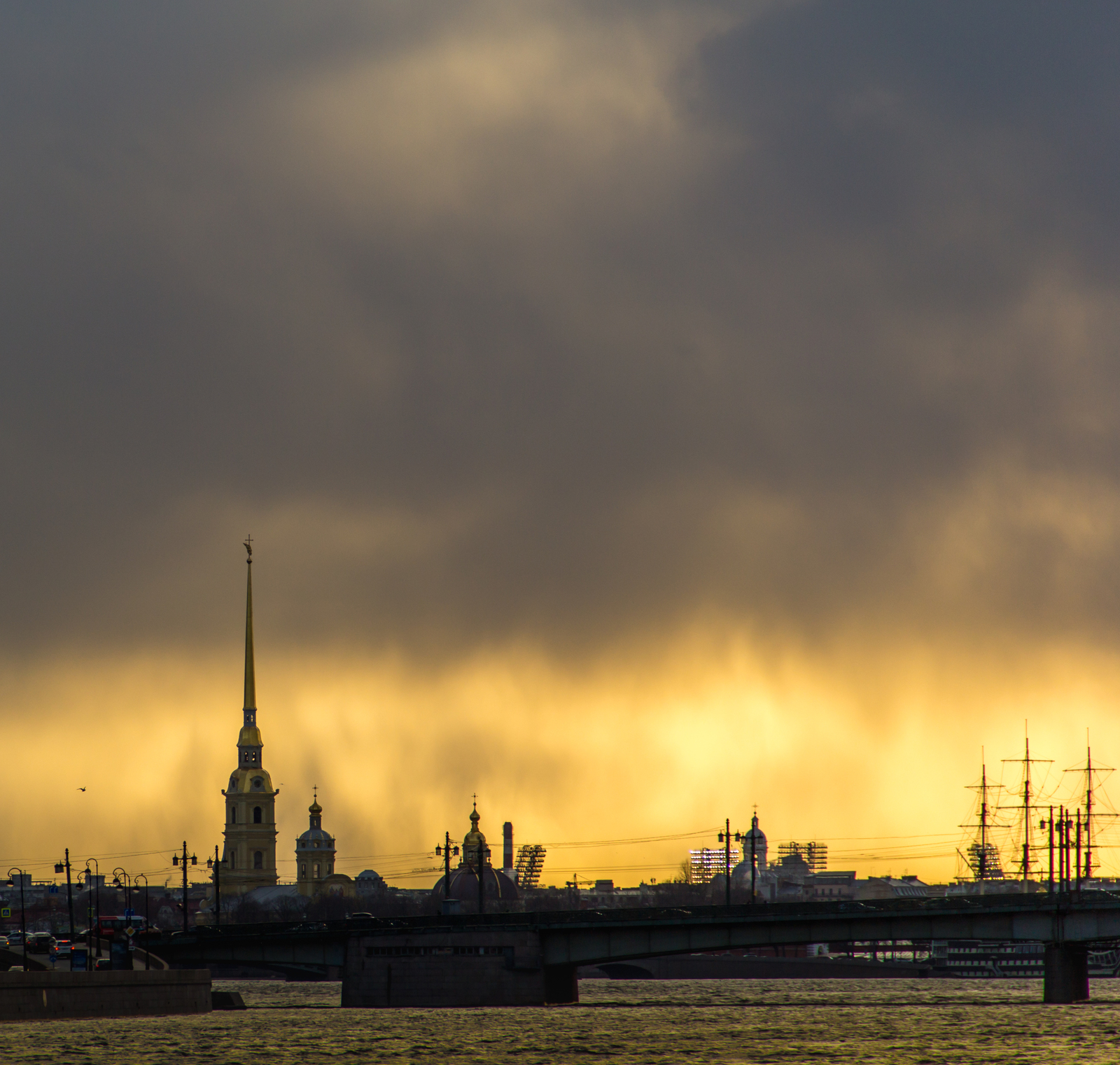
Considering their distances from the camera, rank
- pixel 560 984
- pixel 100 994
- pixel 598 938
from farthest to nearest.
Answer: pixel 560 984
pixel 598 938
pixel 100 994

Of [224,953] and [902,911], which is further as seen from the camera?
[224,953]

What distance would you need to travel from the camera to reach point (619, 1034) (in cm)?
9262

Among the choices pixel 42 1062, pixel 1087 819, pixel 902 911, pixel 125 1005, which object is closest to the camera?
pixel 42 1062

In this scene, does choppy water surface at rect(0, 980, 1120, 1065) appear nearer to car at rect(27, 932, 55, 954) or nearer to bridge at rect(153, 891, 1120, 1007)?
bridge at rect(153, 891, 1120, 1007)

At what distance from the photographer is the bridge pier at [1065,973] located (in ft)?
364

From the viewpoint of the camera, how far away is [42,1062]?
72.6 metres

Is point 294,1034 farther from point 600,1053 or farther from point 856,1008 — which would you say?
point 856,1008

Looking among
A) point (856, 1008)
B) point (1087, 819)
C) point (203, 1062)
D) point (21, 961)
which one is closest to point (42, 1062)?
point (203, 1062)

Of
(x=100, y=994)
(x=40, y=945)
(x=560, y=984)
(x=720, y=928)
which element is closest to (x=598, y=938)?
(x=720, y=928)

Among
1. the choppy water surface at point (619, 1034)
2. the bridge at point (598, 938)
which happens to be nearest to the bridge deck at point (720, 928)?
the bridge at point (598, 938)

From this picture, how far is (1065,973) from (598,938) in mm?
25886

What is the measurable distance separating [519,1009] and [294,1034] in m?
24.4

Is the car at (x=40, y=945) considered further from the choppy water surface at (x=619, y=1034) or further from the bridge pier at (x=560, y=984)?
the bridge pier at (x=560, y=984)

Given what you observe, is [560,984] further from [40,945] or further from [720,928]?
[40,945]
